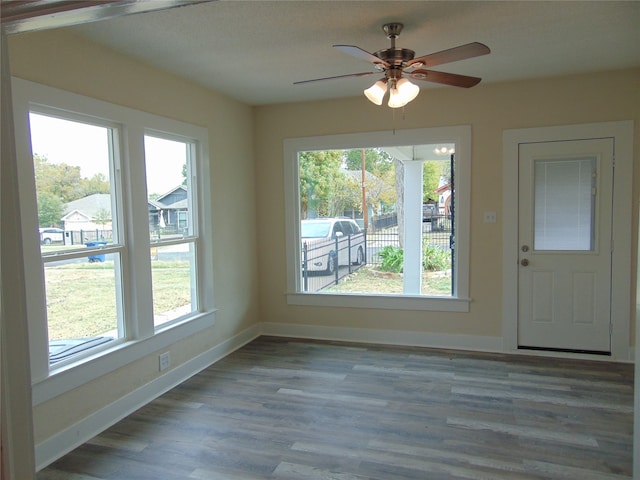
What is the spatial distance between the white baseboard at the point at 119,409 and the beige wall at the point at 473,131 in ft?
3.58

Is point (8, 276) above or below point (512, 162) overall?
below

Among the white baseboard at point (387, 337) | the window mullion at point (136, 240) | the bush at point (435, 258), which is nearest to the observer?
the window mullion at point (136, 240)

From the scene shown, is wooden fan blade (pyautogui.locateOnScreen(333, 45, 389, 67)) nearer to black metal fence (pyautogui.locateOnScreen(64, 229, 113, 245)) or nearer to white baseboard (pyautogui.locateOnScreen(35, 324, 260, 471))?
black metal fence (pyautogui.locateOnScreen(64, 229, 113, 245))

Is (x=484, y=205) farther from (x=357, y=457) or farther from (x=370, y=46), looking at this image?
(x=357, y=457)

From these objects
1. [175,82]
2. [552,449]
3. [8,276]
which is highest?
[175,82]

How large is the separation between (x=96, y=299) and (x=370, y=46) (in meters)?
2.54

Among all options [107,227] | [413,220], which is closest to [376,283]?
[413,220]

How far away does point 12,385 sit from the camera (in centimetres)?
122

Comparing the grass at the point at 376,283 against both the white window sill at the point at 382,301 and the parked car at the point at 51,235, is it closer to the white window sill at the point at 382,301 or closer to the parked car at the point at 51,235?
the white window sill at the point at 382,301

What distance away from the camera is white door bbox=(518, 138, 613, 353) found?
3.82 m

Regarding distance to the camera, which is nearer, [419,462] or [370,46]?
[419,462]

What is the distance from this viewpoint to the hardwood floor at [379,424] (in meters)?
2.36

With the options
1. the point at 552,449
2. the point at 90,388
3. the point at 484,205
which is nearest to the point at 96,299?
the point at 90,388

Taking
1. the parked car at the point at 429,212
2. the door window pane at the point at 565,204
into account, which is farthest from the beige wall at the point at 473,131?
the parked car at the point at 429,212
